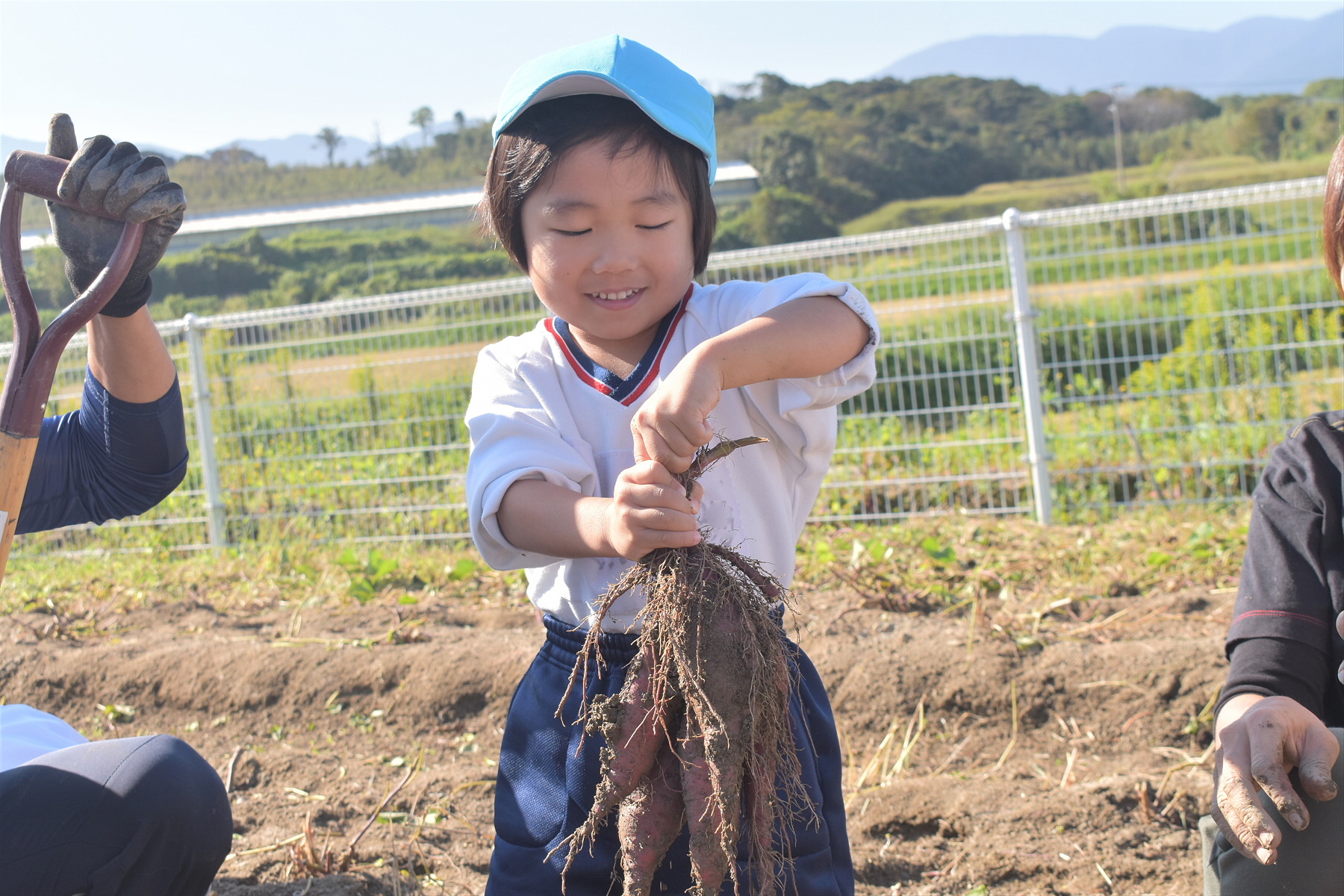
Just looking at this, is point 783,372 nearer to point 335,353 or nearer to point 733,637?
point 733,637

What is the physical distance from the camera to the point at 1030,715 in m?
3.22

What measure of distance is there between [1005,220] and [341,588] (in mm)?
4248

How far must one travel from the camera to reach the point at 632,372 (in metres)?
1.72

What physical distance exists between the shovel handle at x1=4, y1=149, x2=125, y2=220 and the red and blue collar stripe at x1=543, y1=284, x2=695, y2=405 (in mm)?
791

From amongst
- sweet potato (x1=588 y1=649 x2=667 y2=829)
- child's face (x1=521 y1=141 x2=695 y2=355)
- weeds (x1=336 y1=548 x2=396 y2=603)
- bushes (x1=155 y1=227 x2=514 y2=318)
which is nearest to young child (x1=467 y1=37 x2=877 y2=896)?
child's face (x1=521 y1=141 x2=695 y2=355)

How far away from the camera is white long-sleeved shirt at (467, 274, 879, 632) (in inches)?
63.6

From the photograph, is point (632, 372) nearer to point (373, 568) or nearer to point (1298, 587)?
point (1298, 587)

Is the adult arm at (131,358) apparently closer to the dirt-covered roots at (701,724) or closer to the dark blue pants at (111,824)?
the dark blue pants at (111,824)

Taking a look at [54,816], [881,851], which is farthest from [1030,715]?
[54,816]

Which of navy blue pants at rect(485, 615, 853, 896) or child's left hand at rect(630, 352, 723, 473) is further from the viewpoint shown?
navy blue pants at rect(485, 615, 853, 896)

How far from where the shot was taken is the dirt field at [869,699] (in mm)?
2500

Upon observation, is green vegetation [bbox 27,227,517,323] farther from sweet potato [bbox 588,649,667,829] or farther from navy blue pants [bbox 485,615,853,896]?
sweet potato [bbox 588,649,667,829]

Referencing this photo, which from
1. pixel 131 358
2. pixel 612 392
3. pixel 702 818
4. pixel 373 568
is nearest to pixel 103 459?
pixel 131 358

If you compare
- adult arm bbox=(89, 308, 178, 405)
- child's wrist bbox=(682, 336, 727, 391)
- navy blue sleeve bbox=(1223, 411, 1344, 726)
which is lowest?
navy blue sleeve bbox=(1223, 411, 1344, 726)
